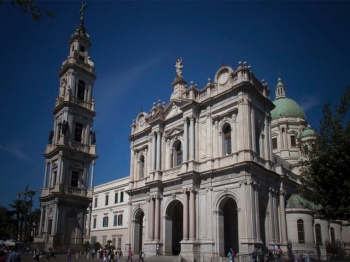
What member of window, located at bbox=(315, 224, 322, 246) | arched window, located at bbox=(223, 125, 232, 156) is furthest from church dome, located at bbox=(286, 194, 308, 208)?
arched window, located at bbox=(223, 125, 232, 156)

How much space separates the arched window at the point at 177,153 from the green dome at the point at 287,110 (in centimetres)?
2741

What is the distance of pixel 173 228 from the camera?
3403cm

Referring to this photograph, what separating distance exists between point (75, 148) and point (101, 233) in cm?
1985

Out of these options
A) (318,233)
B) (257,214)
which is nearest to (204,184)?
(257,214)

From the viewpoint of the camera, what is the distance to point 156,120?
35844 mm

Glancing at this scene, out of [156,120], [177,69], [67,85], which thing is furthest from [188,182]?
[67,85]

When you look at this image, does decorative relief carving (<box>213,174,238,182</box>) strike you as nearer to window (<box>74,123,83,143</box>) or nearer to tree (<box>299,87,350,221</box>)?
tree (<box>299,87,350,221</box>)

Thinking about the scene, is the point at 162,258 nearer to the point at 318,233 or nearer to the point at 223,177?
the point at 223,177

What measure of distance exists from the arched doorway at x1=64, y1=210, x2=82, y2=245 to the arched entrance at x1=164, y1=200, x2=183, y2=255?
15.3 m

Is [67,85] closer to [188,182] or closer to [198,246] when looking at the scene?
[188,182]

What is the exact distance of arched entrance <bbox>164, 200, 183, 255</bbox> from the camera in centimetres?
3183

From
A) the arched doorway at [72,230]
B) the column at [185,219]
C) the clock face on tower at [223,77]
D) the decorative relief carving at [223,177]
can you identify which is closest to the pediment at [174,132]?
the clock face on tower at [223,77]

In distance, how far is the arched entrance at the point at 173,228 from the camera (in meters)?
31.8

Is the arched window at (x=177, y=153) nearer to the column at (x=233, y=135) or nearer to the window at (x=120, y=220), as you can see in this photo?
the column at (x=233, y=135)
